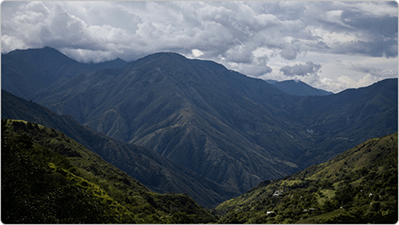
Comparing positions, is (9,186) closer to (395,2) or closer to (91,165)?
(395,2)

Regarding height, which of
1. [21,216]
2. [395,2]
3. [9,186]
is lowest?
[21,216]

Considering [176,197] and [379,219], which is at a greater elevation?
[379,219]

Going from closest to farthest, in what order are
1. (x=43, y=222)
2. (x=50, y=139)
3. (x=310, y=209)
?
(x=43, y=222)
(x=310, y=209)
(x=50, y=139)

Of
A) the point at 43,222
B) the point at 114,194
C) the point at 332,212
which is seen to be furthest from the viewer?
the point at 114,194

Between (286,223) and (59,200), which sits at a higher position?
(59,200)

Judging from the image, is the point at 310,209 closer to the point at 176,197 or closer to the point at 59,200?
the point at 59,200

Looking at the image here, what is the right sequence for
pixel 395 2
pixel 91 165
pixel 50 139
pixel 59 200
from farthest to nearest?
pixel 50 139, pixel 91 165, pixel 59 200, pixel 395 2

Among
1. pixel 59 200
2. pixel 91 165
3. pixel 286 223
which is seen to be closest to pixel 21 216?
pixel 59 200

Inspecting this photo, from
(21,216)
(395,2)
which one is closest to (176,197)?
(21,216)

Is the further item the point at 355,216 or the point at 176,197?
the point at 176,197
